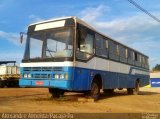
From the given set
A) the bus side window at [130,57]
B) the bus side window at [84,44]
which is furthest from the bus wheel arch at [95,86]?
the bus side window at [130,57]

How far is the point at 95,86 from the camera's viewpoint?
16562 mm

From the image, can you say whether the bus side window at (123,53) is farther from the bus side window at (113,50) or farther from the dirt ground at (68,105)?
the dirt ground at (68,105)

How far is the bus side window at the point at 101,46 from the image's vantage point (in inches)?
665

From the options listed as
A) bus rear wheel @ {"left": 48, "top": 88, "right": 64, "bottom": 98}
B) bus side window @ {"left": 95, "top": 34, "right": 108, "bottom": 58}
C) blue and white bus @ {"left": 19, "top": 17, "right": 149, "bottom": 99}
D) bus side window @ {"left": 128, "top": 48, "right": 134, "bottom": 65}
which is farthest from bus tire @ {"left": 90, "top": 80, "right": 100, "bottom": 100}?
bus side window @ {"left": 128, "top": 48, "right": 134, "bottom": 65}

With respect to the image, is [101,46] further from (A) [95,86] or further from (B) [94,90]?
(B) [94,90]

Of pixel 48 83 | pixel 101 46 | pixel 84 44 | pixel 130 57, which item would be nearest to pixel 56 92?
pixel 48 83

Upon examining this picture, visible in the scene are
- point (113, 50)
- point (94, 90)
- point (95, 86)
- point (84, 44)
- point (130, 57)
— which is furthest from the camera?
point (130, 57)

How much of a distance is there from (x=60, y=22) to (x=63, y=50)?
1.35 m

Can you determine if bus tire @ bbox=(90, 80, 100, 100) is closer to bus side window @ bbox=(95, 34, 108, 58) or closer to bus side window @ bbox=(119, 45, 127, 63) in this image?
bus side window @ bbox=(95, 34, 108, 58)

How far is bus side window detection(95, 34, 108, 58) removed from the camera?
1690 centimetres

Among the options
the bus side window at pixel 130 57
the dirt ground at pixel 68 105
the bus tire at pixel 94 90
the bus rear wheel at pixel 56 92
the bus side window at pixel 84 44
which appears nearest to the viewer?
the dirt ground at pixel 68 105

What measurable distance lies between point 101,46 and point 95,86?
7.28ft

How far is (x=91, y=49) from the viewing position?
1602 cm

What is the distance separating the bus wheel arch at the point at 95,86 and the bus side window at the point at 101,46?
1199 millimetres
